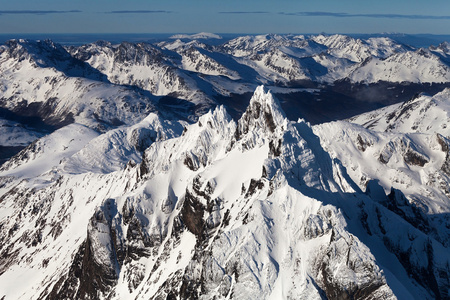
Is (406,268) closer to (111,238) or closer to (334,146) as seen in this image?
(111,238)

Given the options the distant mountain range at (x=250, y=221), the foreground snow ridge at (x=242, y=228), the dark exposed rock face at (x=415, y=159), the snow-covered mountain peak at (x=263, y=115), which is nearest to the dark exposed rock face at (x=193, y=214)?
the foreground snow ridge at (x=242, y=228)

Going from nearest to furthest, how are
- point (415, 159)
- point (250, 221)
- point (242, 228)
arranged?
point (242, 228) → point (250, 221) → point (415, 159)

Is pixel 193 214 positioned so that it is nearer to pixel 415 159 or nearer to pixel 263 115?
pixel 263 115

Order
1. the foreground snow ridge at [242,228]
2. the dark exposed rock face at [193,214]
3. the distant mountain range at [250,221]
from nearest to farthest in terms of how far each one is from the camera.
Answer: the foreground snow ridge at [242,228] < the distant mountain range at [250,221] < the dark exposed rock face at [193,214]

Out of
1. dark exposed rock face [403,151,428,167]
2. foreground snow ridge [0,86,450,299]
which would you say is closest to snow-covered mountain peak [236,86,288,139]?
foreground snow ridge [0,86,450,299]

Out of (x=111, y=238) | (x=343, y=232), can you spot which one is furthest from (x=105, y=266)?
(x=343, y=232)

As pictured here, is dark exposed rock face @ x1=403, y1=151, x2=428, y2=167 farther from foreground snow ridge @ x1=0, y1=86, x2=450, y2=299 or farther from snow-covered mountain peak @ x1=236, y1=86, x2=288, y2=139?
snow-covered mountain peak @ x1=236, y1=86, x2=288, y2=139

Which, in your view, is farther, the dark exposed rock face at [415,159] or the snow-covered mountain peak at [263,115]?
the dark exposed rock face at [415,159]

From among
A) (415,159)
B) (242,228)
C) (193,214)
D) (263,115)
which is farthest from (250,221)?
(415,159)

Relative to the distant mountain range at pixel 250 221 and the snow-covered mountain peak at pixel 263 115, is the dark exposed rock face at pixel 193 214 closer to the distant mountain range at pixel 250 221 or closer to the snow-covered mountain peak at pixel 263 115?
the distant mountain range at pixel 250 221

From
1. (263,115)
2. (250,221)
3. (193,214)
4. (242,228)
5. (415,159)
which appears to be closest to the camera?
(242,228)
